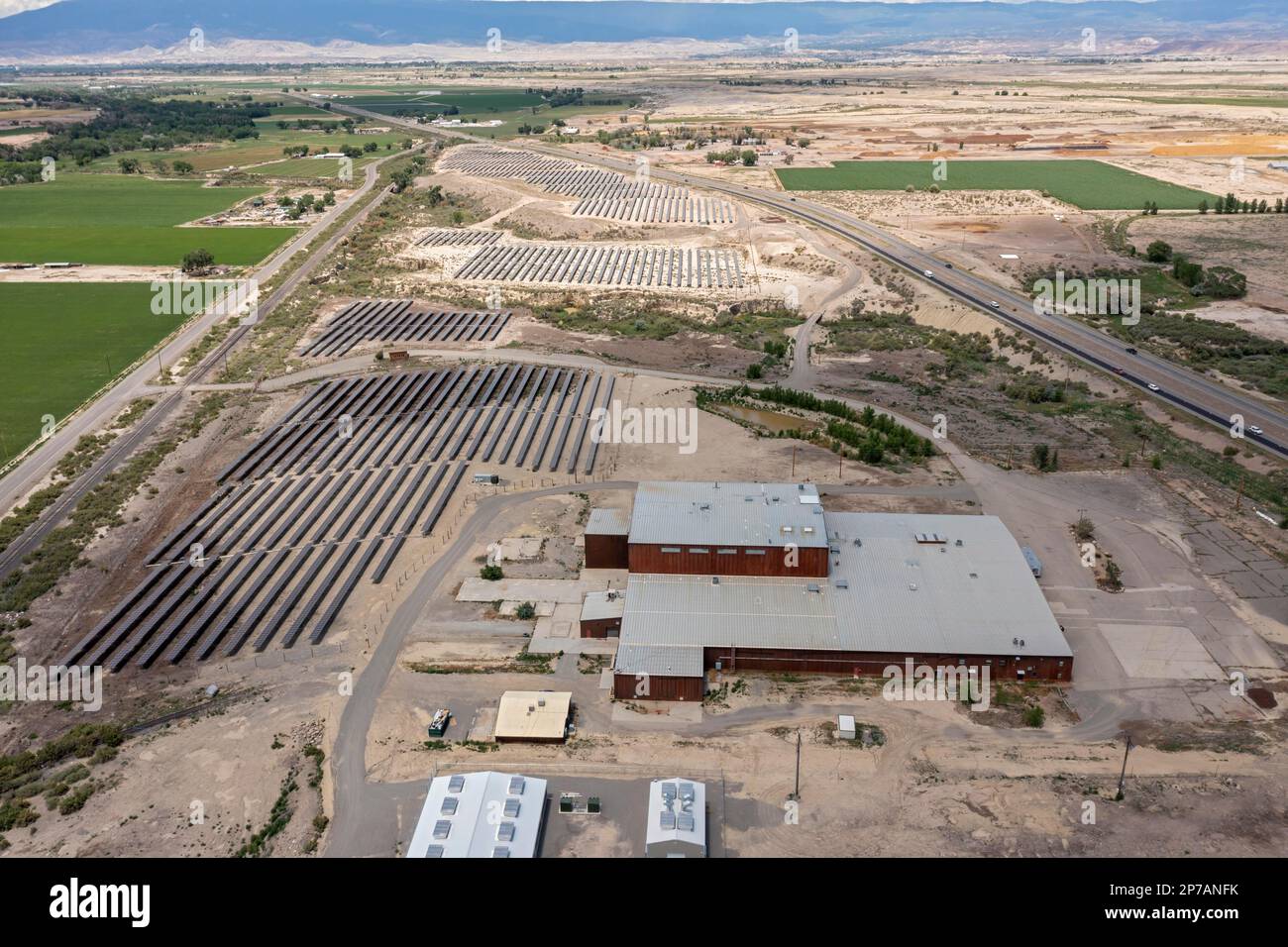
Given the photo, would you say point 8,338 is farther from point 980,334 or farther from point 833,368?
point 980,334

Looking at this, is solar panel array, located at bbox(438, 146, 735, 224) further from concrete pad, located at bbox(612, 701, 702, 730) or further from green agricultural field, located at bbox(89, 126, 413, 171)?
Result: concrete pad, located at bbox(612, 701, 702, 730)

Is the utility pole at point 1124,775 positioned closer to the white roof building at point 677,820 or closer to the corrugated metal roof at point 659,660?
the white roof building at point 677,820

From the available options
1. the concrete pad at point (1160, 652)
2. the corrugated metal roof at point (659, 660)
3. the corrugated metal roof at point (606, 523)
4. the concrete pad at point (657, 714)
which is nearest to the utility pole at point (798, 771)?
the concrete pad at point (657, 714)

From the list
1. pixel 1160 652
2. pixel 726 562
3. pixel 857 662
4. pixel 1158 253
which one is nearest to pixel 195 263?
pixel 726 562

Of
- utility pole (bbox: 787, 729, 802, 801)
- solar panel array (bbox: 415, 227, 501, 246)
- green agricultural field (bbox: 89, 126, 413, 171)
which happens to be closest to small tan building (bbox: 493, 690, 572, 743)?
utility pole (bbox: 787, 729, 802, 801)

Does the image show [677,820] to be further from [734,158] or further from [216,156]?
[216,156]
